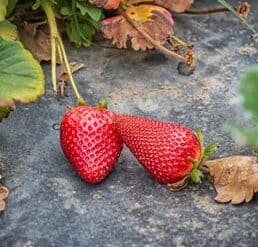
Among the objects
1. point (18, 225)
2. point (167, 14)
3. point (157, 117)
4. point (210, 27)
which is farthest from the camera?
point (210, 27)

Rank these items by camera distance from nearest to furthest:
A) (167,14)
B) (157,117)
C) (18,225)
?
(18,225) → (157,117) → (167,14)

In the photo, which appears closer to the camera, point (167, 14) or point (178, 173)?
point (178, 173)

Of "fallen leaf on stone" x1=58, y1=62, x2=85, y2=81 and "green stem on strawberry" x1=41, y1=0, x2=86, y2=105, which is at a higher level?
"green stem on strawberry" x1=41, y1=0, x2=86, y2=105

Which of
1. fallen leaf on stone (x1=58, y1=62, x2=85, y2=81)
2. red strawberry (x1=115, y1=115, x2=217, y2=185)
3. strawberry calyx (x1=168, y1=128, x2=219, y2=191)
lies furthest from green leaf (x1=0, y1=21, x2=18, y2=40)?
strawberry calyx (x1=168, y1=128, x2=219, y2=191)

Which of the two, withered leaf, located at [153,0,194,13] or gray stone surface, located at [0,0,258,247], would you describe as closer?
gray stone surface, located at [0,0,258,247]

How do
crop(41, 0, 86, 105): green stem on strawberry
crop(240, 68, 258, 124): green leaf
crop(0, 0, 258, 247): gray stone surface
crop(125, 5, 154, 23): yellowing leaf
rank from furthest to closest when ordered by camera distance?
crop(125, 5, 154, 23): yellowing leaf
crop(41, 0, 86, 105): green stem on strawberry
crop(0, 0, 258, 247): gray stone surface
crop(240, 68, 258, 124): green leaf

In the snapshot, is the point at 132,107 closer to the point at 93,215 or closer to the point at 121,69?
the point at 121,69

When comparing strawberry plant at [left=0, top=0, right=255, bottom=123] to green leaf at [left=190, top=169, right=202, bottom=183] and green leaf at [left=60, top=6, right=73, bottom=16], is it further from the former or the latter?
green leaf at [left=190, top=169, right=202, bottom=183]

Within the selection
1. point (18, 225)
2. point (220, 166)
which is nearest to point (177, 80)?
point (220, 166)
